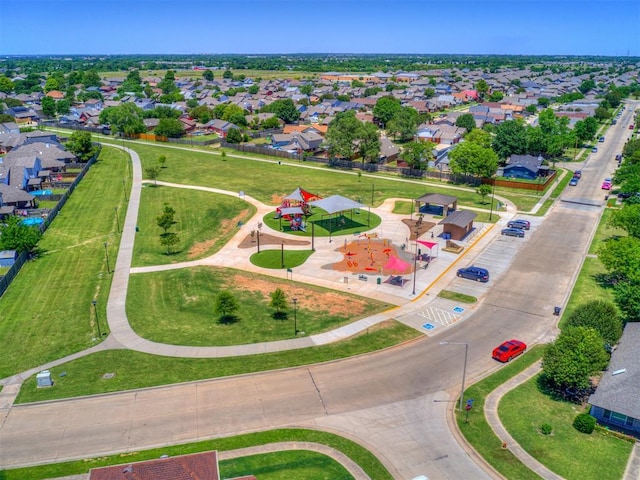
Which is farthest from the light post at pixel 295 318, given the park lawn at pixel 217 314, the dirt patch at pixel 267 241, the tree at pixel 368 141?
the tree at pixel 368 141

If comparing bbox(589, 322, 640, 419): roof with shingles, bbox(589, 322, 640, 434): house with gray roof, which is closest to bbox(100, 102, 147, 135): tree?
bbox(589, 322, 640, 419): roof with shingles

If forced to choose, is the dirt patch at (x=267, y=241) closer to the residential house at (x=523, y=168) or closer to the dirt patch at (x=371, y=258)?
the dirt patch at (x=371, y=258)

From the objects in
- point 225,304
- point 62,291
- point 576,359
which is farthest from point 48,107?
point 576,359

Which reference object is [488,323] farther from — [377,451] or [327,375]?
[377,451]

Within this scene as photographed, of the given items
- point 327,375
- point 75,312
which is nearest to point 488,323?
point 327,375

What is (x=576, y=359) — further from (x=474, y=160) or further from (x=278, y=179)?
(x=278, y=179)
